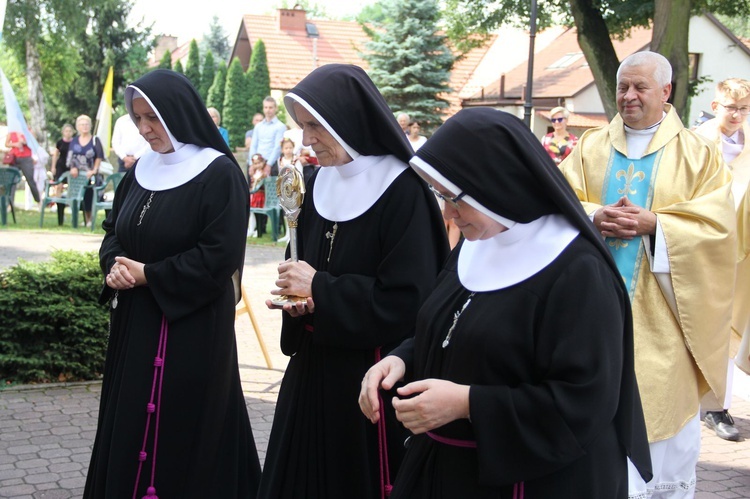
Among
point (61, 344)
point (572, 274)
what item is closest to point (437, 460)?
point (572, 274)

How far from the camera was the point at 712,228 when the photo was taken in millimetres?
4402

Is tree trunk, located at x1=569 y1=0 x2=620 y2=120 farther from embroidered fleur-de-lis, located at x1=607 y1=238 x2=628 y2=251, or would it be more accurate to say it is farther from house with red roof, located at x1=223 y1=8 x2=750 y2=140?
house with red roof, located at x1=223 y1=8 x2=750 y2=140

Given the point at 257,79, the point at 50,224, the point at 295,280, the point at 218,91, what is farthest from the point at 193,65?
the point at 295,280

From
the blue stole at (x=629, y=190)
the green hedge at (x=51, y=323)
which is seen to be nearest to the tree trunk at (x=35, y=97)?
the green hedge at (x=51, y=323)

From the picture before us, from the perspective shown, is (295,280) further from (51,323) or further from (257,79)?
(257,79)

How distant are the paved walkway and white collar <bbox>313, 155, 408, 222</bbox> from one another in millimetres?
2437

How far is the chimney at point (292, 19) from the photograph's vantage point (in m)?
49.7

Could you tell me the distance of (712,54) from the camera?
40.3 metres

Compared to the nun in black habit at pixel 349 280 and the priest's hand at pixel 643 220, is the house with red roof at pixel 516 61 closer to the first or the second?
the priest's hand at pixel 643 220

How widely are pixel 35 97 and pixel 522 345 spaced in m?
32.5

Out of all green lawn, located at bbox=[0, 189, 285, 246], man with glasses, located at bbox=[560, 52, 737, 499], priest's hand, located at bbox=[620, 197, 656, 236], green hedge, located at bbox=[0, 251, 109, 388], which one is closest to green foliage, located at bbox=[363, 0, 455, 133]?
green lawn, located at bbox=[0, 189, 285, 246]

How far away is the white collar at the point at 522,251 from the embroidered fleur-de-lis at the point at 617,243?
205 centimetres

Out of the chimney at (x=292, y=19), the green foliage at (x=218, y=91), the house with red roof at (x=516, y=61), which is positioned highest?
the chimney at (x=292, y=19)

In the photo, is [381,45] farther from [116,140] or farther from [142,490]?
[142,490]
